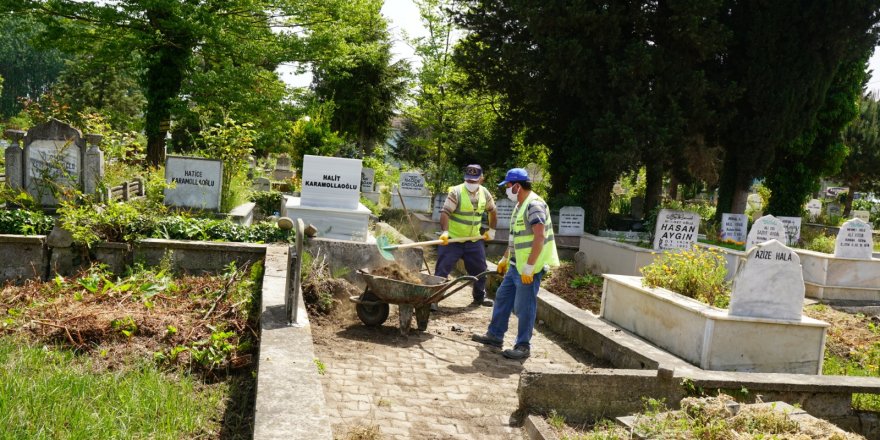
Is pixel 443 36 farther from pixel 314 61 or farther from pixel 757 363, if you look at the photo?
pixel 757 363

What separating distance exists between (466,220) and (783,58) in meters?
12.4

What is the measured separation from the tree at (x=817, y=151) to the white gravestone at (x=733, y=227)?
13.4 feet

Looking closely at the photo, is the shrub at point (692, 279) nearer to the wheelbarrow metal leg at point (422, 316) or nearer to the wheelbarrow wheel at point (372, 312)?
the wheelbarrow metal leg at point (422, 316)

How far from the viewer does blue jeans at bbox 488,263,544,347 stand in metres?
6.44

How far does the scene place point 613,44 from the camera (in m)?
15.7

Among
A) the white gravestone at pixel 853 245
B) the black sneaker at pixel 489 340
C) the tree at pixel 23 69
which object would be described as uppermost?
the tree at pixel 23 69

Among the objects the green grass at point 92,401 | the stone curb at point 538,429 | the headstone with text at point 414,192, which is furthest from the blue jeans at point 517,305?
the headstone with text at point 414,192

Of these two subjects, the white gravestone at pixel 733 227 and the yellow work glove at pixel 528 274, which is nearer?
the yellow work glove at pixel 528 274

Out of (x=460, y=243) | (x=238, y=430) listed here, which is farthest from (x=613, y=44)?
(x=238, y=430)

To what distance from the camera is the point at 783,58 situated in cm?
1678

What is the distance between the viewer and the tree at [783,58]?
16516 millimetres

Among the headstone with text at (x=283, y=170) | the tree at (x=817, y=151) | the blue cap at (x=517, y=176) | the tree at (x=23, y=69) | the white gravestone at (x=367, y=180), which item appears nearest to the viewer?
the blue cap at (x=517, y=176)

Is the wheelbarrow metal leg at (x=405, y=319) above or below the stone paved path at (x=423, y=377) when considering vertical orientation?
above

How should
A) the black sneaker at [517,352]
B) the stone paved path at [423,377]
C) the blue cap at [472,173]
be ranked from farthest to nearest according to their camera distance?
the blue cap at [472,173] → the black sneaker at [517,352] → the stone paved path at [423,377]
